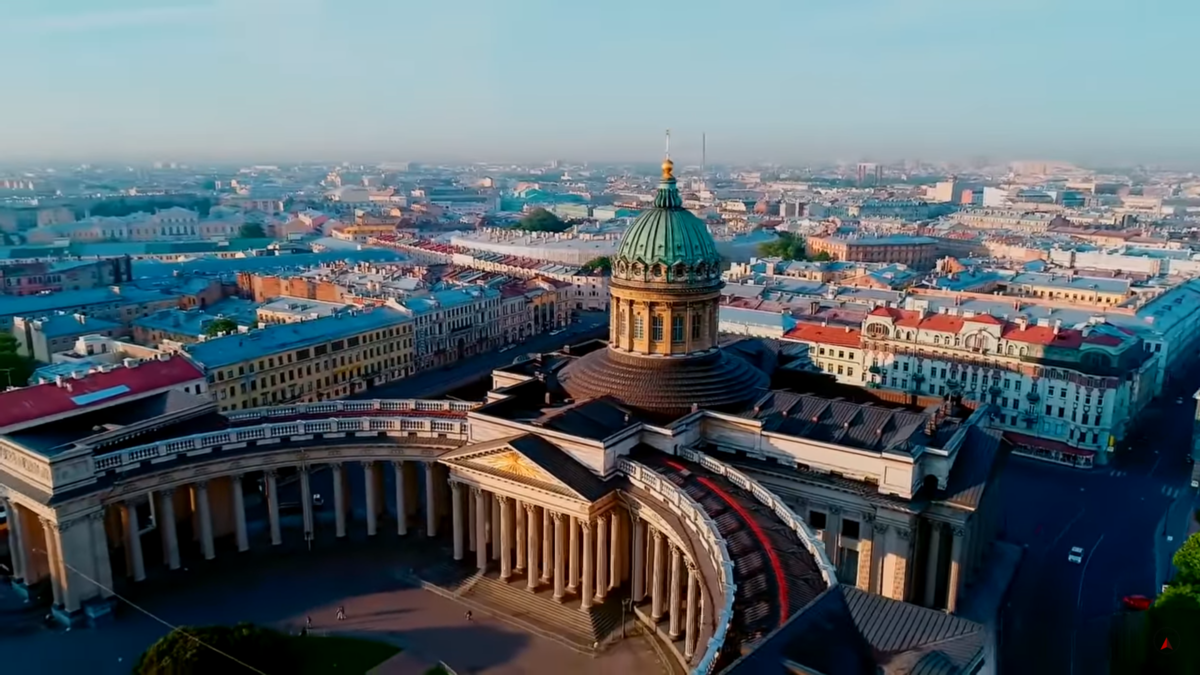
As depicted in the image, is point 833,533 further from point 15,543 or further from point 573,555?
point 15,543

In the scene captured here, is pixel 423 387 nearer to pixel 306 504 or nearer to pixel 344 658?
pixel 306 504

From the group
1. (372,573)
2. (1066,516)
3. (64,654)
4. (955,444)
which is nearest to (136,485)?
(64,654)

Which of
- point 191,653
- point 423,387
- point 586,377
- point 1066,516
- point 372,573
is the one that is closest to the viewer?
point 191,653

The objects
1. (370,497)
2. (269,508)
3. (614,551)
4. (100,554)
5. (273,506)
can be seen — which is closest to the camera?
(100,554)

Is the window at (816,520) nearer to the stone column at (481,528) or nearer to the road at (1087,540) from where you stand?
the road at (1087,540)

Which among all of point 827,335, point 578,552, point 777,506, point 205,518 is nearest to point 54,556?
point 205,518

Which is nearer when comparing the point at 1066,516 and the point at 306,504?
the point at 306,504

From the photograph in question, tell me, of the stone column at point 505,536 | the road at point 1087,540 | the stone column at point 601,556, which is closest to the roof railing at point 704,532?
the stone column at point 601,556
